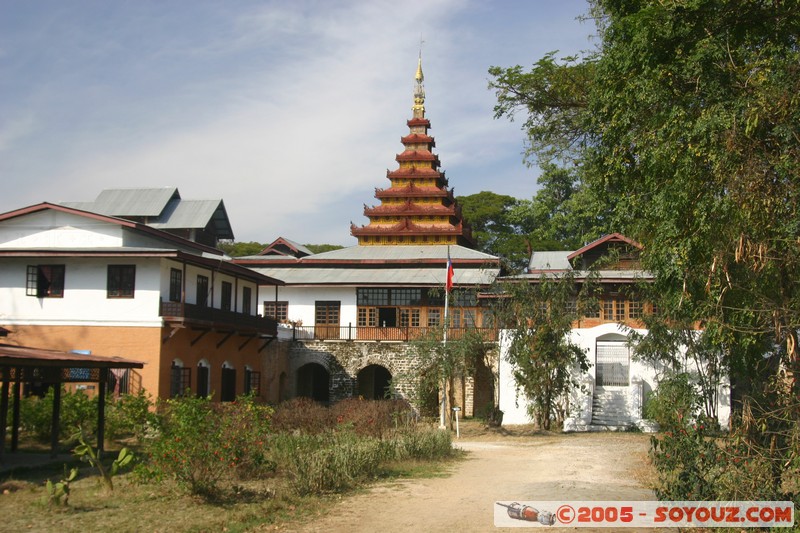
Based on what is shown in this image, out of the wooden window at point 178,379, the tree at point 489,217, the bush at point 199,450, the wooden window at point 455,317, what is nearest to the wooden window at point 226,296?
the wooden window at point 178,379

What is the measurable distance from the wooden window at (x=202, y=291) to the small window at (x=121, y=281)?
9.19 ft

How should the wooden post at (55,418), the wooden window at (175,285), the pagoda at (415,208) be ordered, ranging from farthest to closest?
the pagoda at (415,208) < the wooden window at (175,285) < the wooden post at (55,418)

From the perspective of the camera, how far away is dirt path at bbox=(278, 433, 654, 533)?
11008mm

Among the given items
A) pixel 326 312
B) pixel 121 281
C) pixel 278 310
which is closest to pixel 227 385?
pixel 121 281

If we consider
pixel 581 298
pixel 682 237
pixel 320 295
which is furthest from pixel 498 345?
pixel 682 237

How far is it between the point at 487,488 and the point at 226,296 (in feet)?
59.9

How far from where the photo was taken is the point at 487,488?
13.7 metres

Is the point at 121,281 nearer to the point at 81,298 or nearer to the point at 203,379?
the point at 81,298

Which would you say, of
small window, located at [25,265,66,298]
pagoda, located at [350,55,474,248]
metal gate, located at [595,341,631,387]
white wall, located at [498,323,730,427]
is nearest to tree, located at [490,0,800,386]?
white wall, located at [498,323,730,427]

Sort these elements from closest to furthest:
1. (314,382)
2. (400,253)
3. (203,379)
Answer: (203,379)
(314,382)
(400,253)

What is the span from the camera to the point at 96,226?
2645 centimetres

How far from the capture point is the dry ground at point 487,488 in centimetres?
1103

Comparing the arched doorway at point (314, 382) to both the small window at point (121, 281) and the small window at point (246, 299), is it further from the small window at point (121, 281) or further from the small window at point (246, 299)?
the small window at point (121, 281)

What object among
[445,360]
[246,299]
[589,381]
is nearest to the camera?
[445,360]
